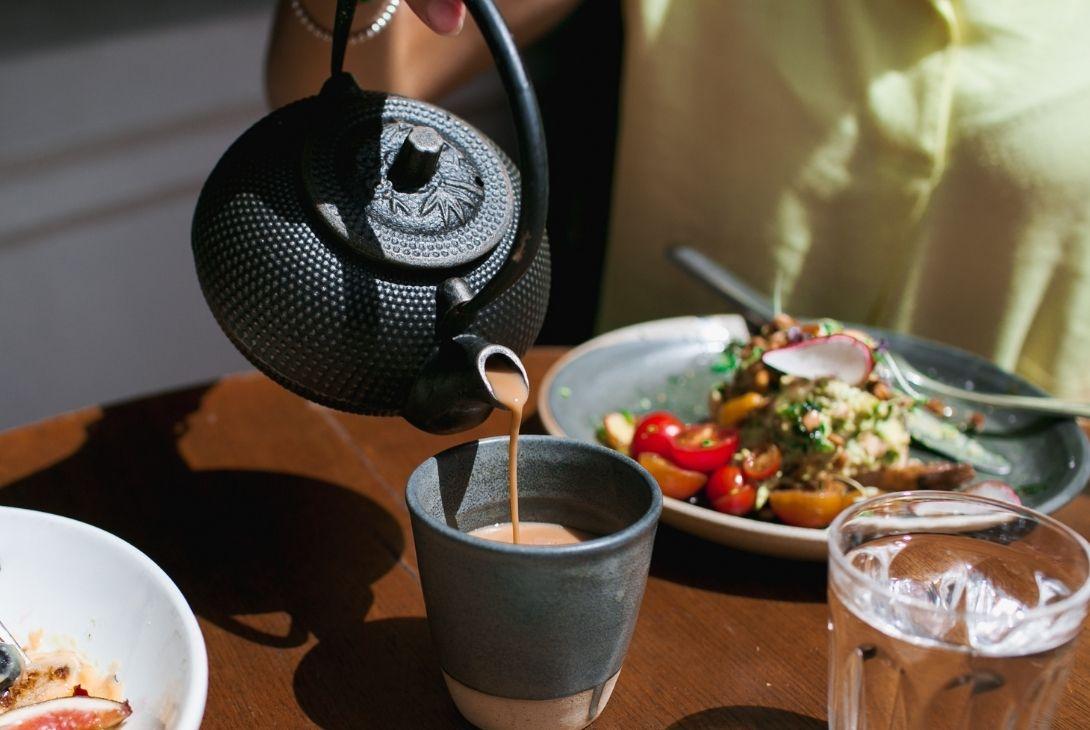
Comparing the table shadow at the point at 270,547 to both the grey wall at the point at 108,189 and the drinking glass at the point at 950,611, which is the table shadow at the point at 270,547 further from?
the grey wall at the point at 108,189

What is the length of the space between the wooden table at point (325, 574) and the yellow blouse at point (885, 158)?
479 millimetres

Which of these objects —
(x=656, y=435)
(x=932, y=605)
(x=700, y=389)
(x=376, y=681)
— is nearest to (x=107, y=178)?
(x=700, y=389)

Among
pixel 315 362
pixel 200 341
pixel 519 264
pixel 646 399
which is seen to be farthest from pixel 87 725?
pixel 200 341

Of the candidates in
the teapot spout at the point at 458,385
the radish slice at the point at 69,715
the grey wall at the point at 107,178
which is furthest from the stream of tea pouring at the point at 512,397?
the grey wall at the point at 107,178

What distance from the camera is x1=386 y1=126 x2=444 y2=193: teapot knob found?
68 centimetres

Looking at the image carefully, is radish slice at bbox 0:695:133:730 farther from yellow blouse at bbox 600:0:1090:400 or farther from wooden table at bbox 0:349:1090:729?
yellow blouse at bbox 600:0:1090:400

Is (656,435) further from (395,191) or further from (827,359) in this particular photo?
(395,191)

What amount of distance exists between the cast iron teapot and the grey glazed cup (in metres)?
0.05

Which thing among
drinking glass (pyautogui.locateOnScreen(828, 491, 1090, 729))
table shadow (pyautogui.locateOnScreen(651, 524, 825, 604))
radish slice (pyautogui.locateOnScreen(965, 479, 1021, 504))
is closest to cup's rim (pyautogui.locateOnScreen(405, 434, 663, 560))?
drinking glass (pyautogui.locateOnScreen(828, 491, 1090, 729))

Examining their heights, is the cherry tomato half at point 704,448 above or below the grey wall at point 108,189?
above

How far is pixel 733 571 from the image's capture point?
33.2 inches

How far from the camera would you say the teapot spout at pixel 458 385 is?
0.63m

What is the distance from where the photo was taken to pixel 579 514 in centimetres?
69

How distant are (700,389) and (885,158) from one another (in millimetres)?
444
